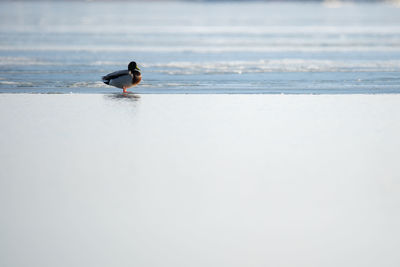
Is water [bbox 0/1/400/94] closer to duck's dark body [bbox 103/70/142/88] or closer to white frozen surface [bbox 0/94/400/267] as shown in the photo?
duck's dark body [bbox 103/70/142/88]

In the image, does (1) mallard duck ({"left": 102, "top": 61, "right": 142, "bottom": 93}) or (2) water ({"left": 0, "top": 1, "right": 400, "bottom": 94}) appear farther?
(2) water ({"left": 0, "top": 1, "right": 400, "bottom": 94})

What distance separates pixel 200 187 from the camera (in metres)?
5.56

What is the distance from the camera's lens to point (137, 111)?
30.1 ft

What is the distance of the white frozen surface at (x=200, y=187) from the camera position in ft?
14.0

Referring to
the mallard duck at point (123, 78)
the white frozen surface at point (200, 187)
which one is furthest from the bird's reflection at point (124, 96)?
the white frozen surface at point (200, 187)

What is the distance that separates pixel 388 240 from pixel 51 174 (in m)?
2.93

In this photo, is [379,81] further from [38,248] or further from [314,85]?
[38,248]

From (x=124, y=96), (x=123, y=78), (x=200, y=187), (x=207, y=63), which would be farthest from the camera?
(x=207, y=63)

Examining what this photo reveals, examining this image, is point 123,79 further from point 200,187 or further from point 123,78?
point 200,187

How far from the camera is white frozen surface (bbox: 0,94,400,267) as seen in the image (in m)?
4.28

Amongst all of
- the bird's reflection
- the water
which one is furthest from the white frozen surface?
the water

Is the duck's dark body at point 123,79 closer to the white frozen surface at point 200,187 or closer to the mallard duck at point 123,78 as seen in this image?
the mallard duck at point 123,78

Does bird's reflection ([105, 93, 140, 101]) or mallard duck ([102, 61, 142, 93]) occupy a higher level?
mallard duck ([102, 61, 142, 93])

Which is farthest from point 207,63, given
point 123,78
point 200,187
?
point 200,187
